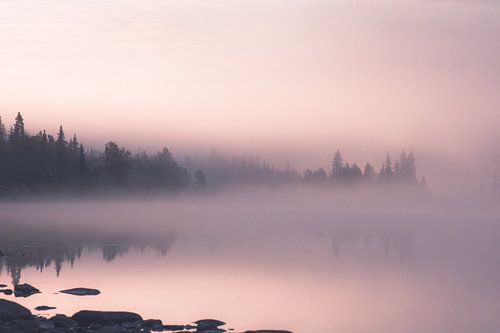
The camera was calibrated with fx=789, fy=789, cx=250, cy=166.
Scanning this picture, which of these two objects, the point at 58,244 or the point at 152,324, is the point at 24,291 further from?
the point at 58,244

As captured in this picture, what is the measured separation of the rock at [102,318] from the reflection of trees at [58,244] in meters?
17.5

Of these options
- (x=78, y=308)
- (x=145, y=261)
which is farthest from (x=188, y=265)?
(x=78, y=308)

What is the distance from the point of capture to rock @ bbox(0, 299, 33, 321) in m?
36.9

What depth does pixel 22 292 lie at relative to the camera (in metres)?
47.9

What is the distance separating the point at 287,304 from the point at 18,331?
847 inches

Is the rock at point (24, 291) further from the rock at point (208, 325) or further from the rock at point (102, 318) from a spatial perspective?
the rock at point (208, 325)

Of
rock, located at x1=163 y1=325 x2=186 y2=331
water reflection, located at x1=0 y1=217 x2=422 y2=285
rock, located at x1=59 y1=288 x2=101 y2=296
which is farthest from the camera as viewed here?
water reflection, located at x1=0 y1=217 x2=422 y2=285

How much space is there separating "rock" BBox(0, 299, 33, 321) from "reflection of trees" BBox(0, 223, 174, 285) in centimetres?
1630

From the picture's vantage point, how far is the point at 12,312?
123 feet

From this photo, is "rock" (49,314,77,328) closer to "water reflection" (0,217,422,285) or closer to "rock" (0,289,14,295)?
"rock" (0,289,14,295)

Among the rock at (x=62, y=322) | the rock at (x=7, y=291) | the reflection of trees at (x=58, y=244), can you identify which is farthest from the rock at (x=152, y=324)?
the reflection of trees at (x=58, y=244)

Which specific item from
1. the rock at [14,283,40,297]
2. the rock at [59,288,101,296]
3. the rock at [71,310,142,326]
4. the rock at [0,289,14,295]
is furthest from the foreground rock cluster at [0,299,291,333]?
the rock at [59,288,101,296]

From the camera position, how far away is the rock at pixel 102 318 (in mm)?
37781

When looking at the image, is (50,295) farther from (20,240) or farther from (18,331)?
(20,240)
